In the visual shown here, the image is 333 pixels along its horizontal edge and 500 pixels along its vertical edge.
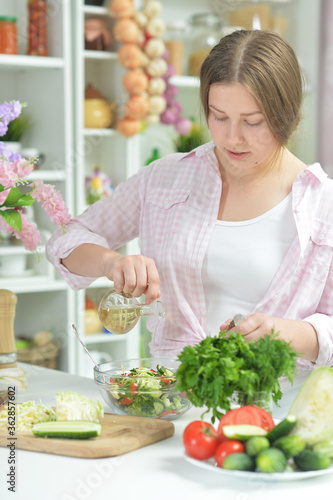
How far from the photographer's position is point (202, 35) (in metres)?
3.36

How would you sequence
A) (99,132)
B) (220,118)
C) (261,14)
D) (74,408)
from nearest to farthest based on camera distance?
(74,408)
(220,118)
(99,132)
(261,14)

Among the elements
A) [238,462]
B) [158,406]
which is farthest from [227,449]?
[158,406]

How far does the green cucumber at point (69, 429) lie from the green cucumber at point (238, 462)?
24cm

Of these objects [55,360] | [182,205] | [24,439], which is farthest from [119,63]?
[24,439]

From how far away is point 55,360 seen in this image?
302 centimetres

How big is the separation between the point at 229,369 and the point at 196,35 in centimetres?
265

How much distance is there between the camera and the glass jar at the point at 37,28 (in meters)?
2.91

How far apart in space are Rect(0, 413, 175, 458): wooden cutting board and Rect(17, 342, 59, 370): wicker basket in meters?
1.78

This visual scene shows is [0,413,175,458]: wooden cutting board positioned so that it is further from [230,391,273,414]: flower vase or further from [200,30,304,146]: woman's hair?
[200,30,304,146]: woman's hair

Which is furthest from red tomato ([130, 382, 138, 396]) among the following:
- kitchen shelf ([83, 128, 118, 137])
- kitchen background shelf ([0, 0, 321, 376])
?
kitchen shelf ([83, 128, 118, 137])

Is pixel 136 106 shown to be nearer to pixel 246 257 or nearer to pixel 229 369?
pixel 246 257

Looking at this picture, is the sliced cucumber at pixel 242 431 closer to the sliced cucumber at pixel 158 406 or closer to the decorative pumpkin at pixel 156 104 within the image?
the sliced cucumber at pixel 158 406

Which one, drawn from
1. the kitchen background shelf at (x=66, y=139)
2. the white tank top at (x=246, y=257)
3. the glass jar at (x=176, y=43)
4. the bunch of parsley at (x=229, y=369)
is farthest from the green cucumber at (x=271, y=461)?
the glass jar at (x=176, y=43)

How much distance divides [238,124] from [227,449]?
2.16ft
